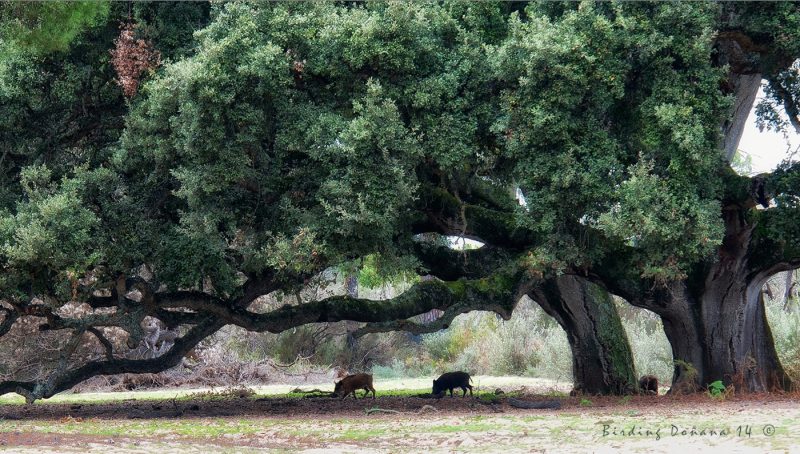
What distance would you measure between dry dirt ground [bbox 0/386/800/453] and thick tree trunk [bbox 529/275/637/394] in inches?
58.1

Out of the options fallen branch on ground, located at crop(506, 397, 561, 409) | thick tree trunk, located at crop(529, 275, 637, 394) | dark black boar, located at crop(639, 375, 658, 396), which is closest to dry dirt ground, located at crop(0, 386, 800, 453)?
fallen branch on ground, located at crop(506, 397, 561, 409)

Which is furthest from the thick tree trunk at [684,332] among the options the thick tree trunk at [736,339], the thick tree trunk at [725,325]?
the thick tree trunk at [736,339]

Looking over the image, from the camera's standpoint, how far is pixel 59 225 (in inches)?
512

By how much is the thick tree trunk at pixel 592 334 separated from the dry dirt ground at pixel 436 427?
148 centimetres

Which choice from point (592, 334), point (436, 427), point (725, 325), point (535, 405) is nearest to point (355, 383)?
point (535, 405)

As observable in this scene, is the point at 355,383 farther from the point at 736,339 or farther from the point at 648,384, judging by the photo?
the point at 736,339

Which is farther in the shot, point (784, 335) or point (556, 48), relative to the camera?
point (784, 335)

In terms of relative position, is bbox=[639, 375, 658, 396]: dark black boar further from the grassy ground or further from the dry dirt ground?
the grassy ground

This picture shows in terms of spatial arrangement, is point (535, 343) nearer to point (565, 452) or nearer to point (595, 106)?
point (595, 106)

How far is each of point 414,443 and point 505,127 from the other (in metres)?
5.16

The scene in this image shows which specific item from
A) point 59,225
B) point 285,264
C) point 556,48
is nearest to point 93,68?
point 59,225

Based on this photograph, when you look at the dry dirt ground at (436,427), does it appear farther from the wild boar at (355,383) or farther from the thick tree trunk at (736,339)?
the thick tree trunk at (736,339)

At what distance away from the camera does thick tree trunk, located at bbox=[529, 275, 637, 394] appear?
1817 centimetres

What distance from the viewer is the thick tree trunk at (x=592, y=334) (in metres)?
18.2
